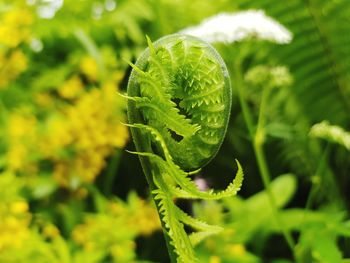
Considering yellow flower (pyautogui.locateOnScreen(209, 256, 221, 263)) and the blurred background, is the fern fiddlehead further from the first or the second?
yellow flower (pyautogui.locateOnScreen(209, 256, 221, 263))

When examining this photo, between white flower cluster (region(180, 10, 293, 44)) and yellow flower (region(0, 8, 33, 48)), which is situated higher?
yellow flower (region(0, 8, 33, 48))

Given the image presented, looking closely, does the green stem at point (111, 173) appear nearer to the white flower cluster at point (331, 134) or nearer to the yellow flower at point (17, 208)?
the yellow flower at point (17, 208)

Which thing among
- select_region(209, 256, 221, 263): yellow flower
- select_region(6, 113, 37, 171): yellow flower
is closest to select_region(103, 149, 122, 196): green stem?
select_region(6, 113, 37, 171): yellow flower

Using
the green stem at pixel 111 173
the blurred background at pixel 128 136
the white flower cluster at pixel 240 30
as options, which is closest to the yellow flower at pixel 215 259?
the blurred background at pixel 128 136

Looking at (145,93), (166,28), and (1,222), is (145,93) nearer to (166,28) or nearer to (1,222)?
(1,222)

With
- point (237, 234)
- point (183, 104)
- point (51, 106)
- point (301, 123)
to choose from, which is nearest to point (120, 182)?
point (51, 106)

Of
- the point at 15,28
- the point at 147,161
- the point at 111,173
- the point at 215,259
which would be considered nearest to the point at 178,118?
the point at 147,161

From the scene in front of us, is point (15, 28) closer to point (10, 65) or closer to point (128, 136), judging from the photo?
point (10, 65)

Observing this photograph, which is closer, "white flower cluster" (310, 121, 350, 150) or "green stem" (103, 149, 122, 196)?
"white flower cluster" (310, 121, 350, 150)
